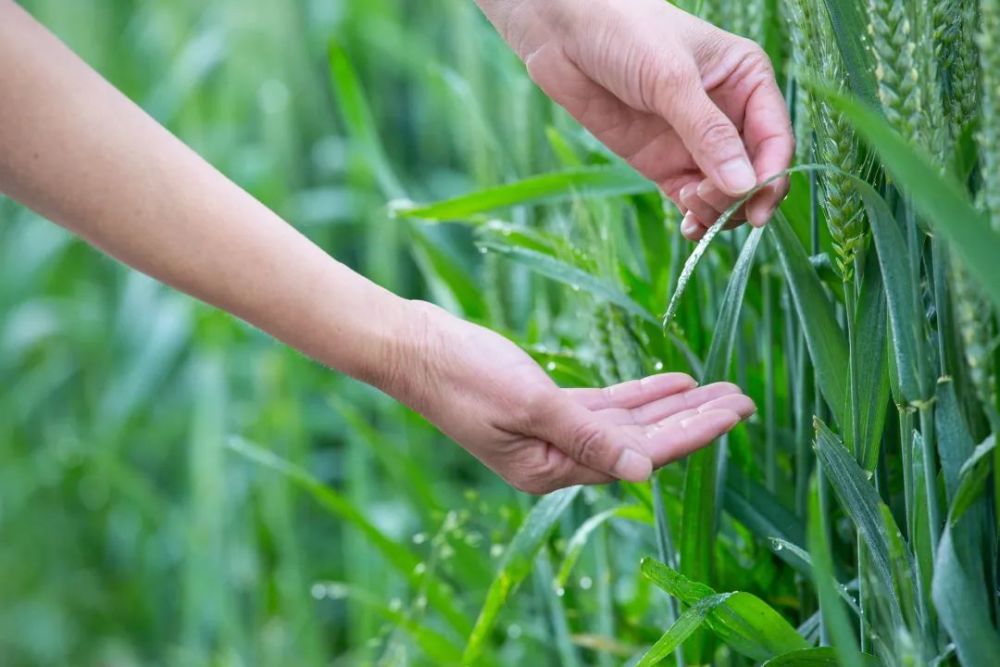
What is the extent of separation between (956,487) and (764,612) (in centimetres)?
12

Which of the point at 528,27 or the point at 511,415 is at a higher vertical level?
the point at 528,27

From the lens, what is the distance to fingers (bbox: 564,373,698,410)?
653 mm

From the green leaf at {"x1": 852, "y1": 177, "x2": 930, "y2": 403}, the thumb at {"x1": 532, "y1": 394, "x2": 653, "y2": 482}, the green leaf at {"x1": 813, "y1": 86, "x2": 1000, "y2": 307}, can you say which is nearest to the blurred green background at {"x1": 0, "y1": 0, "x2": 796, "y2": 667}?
the thumb at {"x1": 532, "y1": 394, "x2": 653, "y2": 482}

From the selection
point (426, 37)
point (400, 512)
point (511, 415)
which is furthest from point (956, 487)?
point (426, 37)

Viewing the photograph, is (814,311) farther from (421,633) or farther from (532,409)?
(421,633)

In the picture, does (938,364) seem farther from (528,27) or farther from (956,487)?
(528,27)

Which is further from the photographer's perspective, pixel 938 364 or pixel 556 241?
pixel 556 241

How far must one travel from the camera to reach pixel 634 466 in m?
0.60

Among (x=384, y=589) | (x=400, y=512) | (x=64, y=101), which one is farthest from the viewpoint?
(x=400, y=512)

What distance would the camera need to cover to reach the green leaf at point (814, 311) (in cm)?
60

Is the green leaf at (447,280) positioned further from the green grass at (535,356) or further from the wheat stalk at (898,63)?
the wheat stalk at (898,63)

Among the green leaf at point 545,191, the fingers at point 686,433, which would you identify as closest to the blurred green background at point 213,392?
the green leaf at point 545,191

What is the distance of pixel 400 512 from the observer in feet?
5.02

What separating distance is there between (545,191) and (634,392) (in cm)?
20
